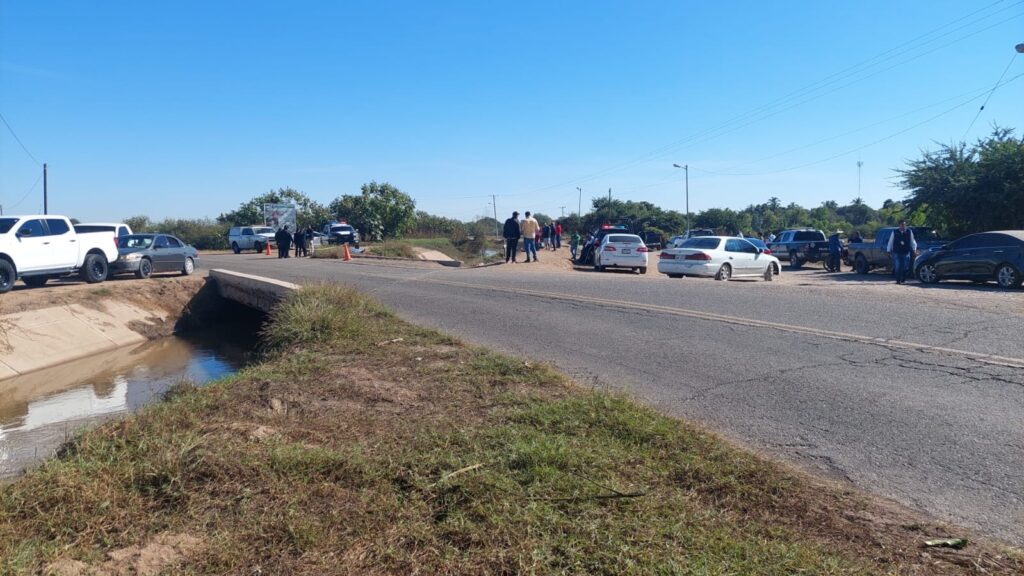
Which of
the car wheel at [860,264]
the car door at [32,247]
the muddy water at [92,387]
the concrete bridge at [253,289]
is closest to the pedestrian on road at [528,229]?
the concrete bridge at [253,289]

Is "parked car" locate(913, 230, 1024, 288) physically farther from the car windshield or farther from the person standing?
the car windshield

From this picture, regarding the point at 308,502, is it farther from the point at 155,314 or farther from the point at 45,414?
the point at 155,314

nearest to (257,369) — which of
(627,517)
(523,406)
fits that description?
(523,406)

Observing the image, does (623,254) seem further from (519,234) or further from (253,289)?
(253,289)

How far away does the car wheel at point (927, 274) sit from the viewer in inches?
767

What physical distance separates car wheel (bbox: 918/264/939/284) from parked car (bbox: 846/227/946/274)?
4.22 m

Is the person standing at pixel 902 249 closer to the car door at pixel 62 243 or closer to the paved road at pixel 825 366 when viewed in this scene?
the paved road at pixel 825 366

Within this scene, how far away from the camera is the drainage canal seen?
876 centimetres

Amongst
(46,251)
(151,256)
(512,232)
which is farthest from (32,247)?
(512,232)

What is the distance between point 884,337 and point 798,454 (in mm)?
4775

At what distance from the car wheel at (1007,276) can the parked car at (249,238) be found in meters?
40.5

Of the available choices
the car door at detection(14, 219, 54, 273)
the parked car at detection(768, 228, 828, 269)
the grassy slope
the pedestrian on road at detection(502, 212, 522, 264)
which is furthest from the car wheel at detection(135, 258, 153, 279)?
the parked car at detection(768, 228, 828, 269)

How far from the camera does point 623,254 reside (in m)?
25.6

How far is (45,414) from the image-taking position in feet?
34.8
